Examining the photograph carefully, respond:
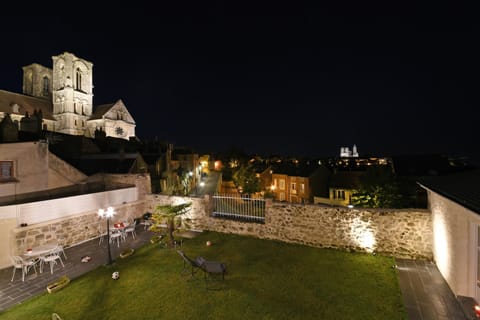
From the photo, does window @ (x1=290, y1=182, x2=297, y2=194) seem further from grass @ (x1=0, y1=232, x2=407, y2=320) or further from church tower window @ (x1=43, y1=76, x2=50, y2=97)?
church tower window @ (x1=43, y1=76, x2=50, y2=97)

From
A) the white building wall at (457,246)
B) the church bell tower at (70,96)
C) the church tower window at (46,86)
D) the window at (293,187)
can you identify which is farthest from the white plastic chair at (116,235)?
the church tower window at (46,86)

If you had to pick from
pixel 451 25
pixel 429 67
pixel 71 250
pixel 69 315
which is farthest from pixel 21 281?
pixel 429 67

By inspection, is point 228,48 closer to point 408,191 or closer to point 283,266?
point 408,191

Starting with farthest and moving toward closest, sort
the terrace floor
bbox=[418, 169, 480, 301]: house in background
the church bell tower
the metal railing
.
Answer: the church bell tower
the metal railing
the terrace floor
bbox=[418, 169, 480, 301]: house in background

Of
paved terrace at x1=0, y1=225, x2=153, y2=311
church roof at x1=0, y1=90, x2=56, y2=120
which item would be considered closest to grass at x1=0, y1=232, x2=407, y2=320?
paved terrace at x1=0, y1=225, x2=153, y2=311

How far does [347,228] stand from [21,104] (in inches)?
1972

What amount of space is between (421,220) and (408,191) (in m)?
8.19

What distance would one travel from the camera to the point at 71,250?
31.1 ft

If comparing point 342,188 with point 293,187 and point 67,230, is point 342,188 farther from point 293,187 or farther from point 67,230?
point 67,230

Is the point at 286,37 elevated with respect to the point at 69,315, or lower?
elevated

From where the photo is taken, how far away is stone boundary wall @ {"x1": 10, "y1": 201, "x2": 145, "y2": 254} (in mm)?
8250

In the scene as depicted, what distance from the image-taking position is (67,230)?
9742 millimetres

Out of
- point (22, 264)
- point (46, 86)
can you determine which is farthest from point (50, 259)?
point (46, 86)

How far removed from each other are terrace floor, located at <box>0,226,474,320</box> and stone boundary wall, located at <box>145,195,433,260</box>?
2.26ft
